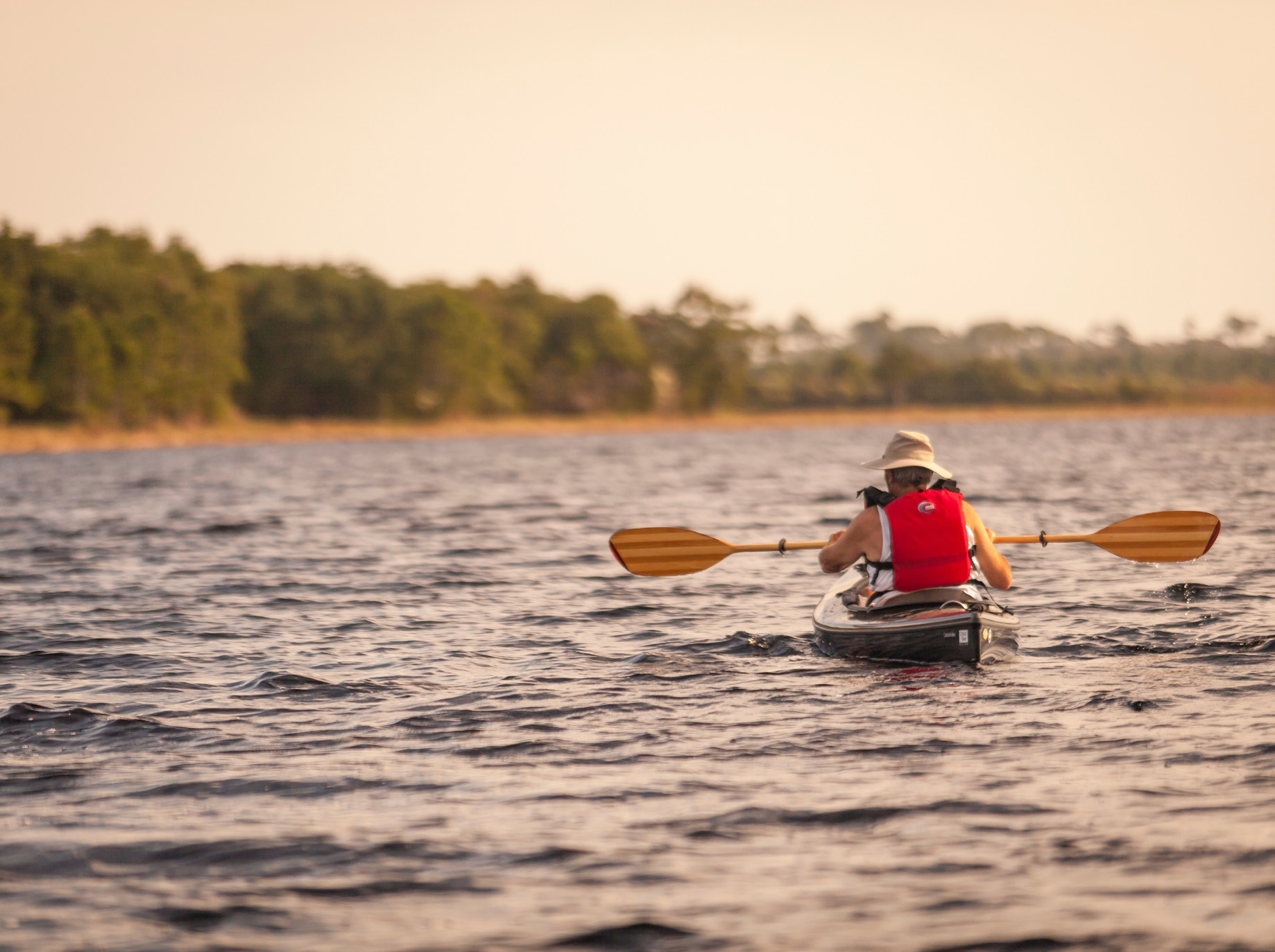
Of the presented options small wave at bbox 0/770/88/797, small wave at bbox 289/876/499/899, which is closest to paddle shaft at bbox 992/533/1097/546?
small wave at bbox 289/876/499/899

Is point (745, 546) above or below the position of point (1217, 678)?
above

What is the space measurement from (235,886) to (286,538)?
16.3 metres

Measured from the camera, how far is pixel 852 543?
29.9 ft

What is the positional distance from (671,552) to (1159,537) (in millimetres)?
4161

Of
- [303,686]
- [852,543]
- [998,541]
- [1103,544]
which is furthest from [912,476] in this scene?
[303,686]

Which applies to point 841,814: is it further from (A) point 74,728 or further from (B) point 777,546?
(B) point 777,546

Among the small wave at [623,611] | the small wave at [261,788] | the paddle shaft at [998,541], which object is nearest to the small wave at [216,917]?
the small wave at [261,788]

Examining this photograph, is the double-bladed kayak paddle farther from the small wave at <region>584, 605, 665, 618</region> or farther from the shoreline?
the shoreline

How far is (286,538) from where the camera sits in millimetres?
20891

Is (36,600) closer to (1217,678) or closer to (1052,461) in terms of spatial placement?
(1217,678)

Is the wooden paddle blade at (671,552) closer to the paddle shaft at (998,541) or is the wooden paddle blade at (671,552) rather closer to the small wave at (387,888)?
the paddle shaft at (998,541)

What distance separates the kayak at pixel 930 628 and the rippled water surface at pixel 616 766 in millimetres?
166

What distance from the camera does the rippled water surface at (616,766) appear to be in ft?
15.8

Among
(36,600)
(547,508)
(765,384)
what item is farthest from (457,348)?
(36,600)
